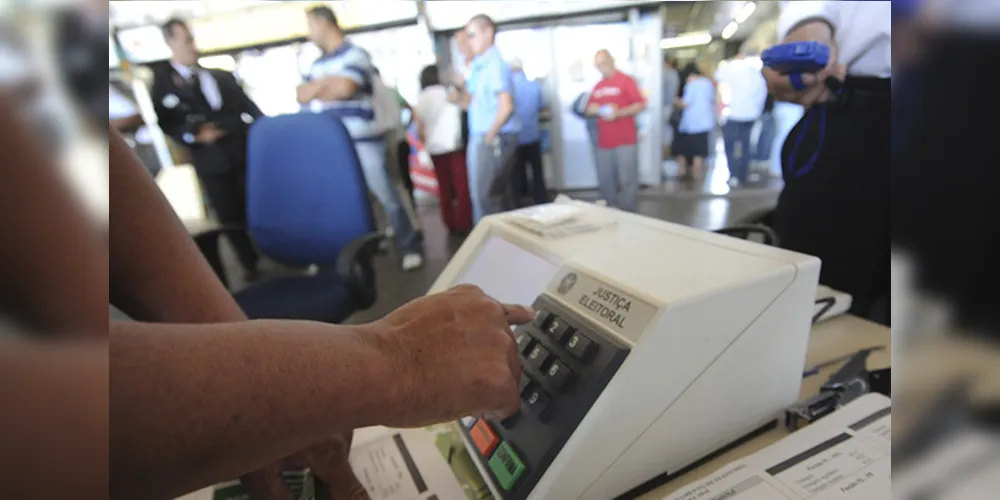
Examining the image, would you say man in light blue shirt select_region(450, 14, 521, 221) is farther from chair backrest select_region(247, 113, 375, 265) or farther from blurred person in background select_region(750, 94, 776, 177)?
blurred person in background select_region(750, 94, 776, 177)

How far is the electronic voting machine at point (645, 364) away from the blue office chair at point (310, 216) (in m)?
0.83


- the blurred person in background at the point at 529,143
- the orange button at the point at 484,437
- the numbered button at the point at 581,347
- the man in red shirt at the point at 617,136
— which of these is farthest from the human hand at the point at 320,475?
the man in red shirt at the point at 617,136

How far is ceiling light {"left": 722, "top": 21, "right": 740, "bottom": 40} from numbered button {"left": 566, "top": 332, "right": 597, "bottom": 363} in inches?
16.2

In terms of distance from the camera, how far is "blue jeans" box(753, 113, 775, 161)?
126 cm

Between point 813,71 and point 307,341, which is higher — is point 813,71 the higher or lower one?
the higher one

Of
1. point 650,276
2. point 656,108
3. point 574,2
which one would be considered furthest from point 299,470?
point 656,108

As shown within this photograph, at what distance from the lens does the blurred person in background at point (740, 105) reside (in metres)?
0.90

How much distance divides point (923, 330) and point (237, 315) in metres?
0.57

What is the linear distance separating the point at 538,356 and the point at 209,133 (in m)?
1.83

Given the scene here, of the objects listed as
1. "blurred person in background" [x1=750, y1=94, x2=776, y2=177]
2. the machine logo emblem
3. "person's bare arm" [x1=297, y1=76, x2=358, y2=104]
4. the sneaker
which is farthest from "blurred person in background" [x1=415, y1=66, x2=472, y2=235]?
the machine logo emblem

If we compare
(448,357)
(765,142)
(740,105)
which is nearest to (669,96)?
(740,105)

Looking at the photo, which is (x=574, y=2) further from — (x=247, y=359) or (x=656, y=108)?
(x=656, y=108)

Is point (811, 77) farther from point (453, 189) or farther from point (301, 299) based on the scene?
point (453, 189)

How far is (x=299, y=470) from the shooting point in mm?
435
